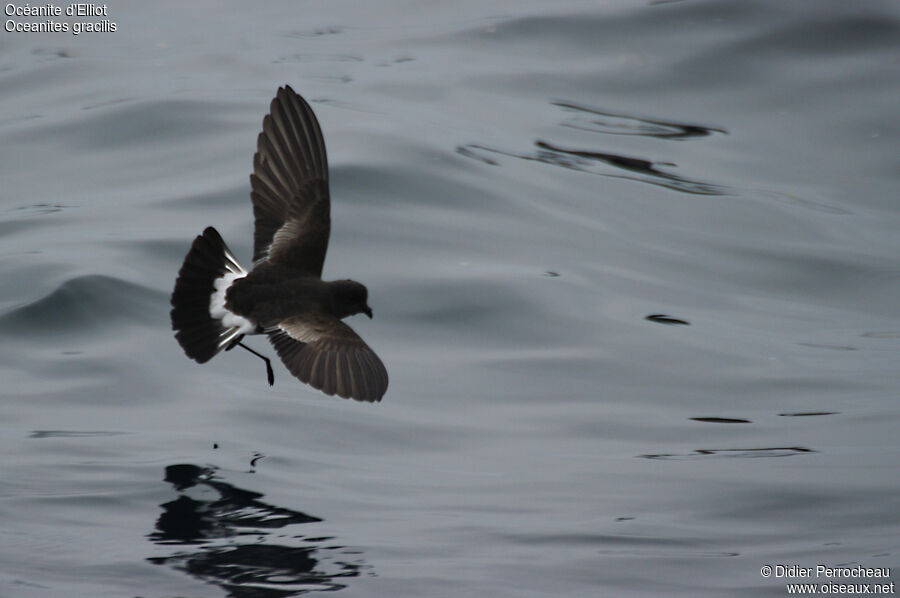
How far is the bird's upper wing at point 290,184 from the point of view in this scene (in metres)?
6.22

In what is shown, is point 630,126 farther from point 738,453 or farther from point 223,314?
point 223,314

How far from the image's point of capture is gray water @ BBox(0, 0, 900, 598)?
6.10 meters

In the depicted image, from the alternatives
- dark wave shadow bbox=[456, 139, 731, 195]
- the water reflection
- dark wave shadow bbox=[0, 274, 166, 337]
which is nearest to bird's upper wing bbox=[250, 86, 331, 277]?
the water reflection

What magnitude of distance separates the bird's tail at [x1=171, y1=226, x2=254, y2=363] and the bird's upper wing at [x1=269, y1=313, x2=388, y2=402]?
0.70ft

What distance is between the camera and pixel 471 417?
777cm

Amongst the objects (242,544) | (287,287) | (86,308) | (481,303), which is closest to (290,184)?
(287,287)

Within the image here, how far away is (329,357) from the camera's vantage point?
17.6ft

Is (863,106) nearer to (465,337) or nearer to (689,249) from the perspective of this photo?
(689,249)

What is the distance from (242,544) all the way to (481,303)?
156 inches

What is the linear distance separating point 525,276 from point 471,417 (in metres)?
2.28

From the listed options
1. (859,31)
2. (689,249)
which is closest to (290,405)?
(689,249)

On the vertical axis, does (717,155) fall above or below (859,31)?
below

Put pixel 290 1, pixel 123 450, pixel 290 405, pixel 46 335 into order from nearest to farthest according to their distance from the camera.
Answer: pixel 123 450 → pixel 290 405 → pixel 46 335 → pixel 290 1

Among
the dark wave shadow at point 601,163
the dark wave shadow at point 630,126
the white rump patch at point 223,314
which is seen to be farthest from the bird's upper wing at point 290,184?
the dark wave shadow at point 630,126
